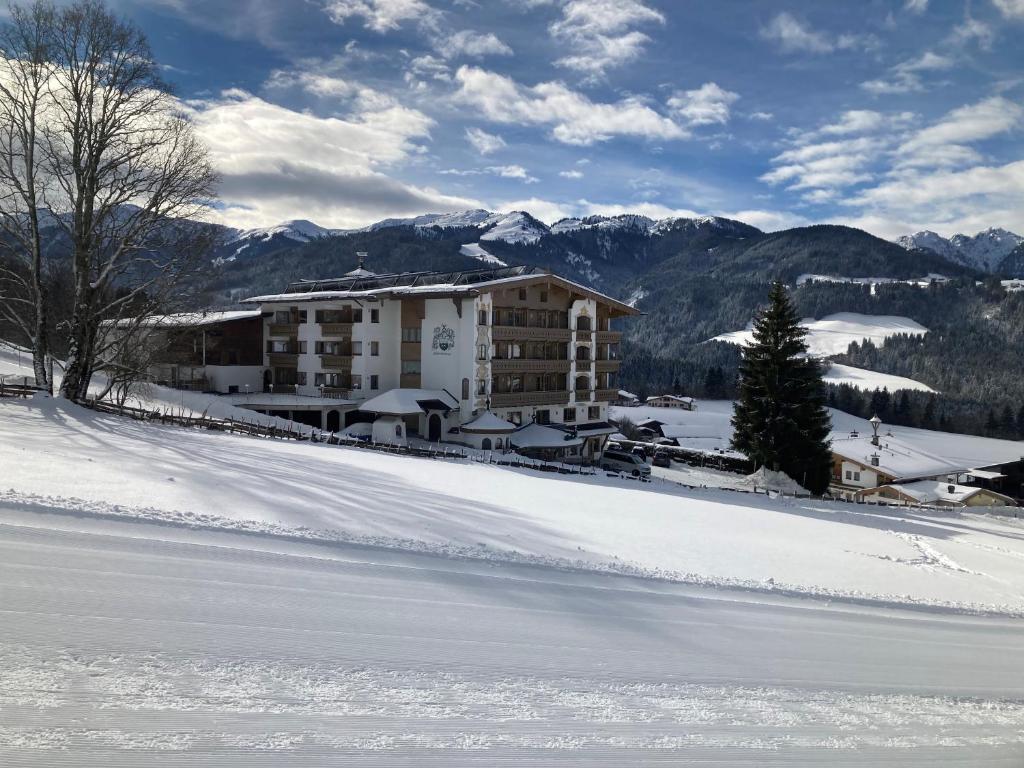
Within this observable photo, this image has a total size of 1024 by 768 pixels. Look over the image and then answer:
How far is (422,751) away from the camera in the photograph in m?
4.95

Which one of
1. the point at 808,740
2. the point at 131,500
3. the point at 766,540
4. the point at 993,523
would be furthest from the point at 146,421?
the point at 993,523

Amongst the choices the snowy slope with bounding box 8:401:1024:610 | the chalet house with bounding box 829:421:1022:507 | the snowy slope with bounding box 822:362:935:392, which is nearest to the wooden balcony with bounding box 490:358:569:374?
the snowy slope with bounding box 8:401:1024:610

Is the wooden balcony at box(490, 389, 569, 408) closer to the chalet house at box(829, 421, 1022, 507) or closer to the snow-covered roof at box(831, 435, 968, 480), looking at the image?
the chalet house at box(829, 421, 1022, 507)

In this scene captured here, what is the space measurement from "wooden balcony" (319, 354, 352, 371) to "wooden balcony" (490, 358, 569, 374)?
11102 mm

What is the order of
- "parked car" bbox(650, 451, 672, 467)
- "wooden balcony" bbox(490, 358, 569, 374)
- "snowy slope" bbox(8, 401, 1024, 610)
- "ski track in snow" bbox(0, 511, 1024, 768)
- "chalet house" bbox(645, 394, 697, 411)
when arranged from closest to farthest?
"ski track in snow" bbox(0, 511, 1024, 768) < "snowy slope" bbox(8, 401, 1024, 610) < "wooden balcony" bbox(490, 358, 569, 374) < "parked car" bbox(650, 451, 672, 467) < "chalet house" bbox(645, 394, 697, 411)

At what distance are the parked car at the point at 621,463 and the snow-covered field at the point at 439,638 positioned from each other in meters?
29.9

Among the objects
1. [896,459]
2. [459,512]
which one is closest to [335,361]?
[459,512]

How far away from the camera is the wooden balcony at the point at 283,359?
48312mm

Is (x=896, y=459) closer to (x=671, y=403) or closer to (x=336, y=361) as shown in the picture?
(x=336, y=361)

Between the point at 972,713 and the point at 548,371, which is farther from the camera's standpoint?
the point at 548,371

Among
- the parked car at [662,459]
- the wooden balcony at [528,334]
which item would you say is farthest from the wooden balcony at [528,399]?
the parked car at [662,459]

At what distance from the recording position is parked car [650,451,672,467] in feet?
170

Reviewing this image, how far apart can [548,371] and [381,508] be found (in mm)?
33040

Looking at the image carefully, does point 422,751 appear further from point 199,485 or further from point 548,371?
point 548,371
